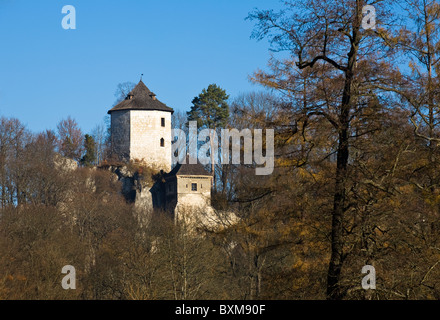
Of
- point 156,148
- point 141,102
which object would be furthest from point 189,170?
point 141,102

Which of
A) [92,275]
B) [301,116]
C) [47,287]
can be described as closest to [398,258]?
[301,116]

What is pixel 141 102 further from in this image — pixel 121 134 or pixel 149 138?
pixel 149 138

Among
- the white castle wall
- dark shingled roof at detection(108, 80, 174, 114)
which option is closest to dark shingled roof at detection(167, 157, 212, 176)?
the white castle wall

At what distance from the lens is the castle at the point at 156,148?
5691 centimetres

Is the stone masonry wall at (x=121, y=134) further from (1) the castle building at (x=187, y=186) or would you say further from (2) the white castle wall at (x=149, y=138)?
(1) the castle building at (x=187, y=186)

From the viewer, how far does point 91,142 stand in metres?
63.9

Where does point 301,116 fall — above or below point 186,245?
above

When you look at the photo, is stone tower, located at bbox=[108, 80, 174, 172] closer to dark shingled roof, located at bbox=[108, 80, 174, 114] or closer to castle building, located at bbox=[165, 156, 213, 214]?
dark shingled roof, located at bbox=[108, 80, 174, 114]

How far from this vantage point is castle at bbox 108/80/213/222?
56906 mm

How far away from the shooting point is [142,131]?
6069 cm

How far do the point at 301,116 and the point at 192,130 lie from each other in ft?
173

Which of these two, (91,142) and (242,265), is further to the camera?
(91,142)

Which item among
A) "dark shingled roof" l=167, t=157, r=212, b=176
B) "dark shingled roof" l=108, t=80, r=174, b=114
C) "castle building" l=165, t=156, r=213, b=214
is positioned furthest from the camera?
"dark shingled roof" l=108, t=80, r=174, b=114

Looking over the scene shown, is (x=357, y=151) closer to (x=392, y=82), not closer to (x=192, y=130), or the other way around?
(x=392, y=82)
